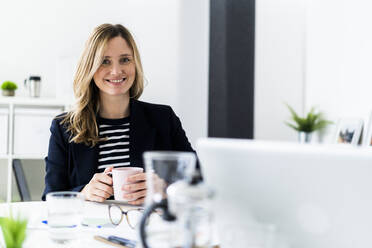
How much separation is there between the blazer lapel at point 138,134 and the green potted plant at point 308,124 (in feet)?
6.03

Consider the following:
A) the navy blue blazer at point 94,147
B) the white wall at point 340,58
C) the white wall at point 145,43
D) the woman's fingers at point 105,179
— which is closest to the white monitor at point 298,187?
the woman's fingers at point 105,179

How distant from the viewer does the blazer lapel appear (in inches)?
71.0

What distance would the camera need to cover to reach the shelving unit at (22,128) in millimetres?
2961

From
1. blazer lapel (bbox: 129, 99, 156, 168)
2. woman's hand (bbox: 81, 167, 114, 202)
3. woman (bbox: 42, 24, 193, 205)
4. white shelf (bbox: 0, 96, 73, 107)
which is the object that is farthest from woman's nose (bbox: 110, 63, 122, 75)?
white shelf (bbox: 0, 96, 73, 107)

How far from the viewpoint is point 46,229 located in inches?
42.6

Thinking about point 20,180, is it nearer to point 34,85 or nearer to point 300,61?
point 34,85

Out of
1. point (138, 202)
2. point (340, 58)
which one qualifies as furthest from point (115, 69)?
point (340, 58)

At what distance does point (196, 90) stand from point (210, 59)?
0.87ft

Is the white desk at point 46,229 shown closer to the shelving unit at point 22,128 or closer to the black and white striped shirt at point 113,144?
the black and white striped shirt at point 113,144

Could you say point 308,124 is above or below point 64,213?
above

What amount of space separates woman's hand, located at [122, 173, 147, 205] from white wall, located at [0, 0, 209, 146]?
2.12 m

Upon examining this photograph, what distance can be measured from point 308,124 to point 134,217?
2.62 meters

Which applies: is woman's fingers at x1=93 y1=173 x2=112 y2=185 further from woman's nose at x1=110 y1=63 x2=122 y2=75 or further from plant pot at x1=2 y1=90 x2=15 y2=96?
plant pot at x1=2 y1=90 x2=15 y2=96

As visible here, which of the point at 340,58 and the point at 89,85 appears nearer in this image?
the point at 89,85
